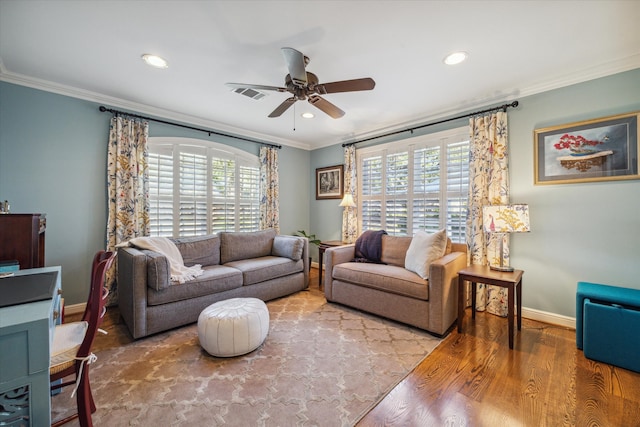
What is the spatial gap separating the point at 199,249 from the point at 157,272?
35.1 inches

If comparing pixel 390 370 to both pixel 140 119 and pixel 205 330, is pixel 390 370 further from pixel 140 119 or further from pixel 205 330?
pixel 140 119

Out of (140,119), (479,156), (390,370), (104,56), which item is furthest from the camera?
(140,119)

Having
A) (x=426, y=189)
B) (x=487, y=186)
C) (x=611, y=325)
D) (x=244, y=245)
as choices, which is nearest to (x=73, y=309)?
(x=244, y=245)

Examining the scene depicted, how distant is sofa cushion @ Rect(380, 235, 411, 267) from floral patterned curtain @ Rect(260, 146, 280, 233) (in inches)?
81.0

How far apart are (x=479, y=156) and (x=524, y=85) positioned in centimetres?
81

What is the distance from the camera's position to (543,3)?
5.41 feet

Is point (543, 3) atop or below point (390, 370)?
atop

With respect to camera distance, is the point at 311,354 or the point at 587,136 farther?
the point at 587,136

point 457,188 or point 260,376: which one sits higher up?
point 457,188

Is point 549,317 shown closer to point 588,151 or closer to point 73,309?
point 588,151

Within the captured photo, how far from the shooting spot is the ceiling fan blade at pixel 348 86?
198cm

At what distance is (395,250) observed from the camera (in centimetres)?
335

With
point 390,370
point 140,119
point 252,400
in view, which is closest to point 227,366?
point 252,400

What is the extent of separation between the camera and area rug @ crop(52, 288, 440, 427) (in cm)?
152
